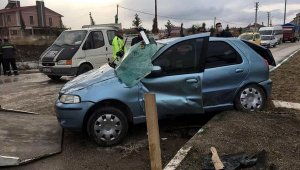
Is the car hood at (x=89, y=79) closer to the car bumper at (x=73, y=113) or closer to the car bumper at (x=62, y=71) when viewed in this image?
the car bumper at (x=73, y=113)

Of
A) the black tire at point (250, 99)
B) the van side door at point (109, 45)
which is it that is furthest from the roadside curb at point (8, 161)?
the van side door at point (109, 45)

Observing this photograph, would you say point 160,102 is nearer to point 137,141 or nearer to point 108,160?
point 137,141

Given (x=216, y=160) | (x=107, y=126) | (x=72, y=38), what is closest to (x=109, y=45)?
(x=72, y=38)

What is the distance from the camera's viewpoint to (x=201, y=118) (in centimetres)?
744

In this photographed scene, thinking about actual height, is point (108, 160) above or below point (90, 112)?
below

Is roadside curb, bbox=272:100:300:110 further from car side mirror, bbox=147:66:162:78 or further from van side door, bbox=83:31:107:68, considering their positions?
van side door, bbox=83:31:107:68

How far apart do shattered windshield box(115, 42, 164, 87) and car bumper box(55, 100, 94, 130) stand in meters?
0.72

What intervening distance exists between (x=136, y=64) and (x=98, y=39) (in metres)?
7.60

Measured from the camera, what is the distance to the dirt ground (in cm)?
503

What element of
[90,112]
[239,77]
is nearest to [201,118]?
[239,77]

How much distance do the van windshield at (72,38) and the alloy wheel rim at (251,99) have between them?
765 cm

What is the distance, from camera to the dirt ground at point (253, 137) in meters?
5.03

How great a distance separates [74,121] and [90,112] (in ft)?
0.91

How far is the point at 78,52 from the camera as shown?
521 inches
